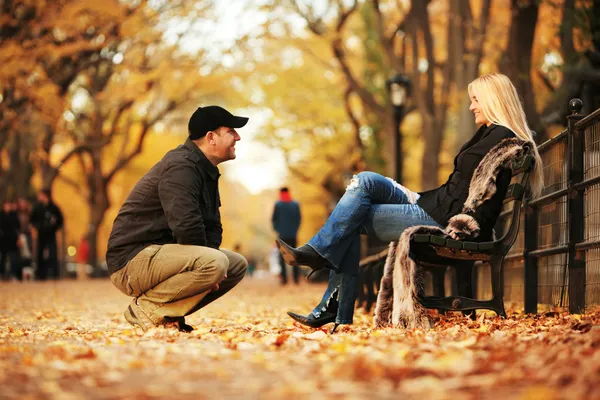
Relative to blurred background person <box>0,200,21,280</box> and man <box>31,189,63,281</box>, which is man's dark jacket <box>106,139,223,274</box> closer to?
man <box>31,189,63,281</box>

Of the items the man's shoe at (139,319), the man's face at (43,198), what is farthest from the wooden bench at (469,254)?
the man's face at (43,198)

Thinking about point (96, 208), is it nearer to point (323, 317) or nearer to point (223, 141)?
point (223, 141)

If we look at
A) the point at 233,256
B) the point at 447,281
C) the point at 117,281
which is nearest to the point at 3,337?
the point at 117,281

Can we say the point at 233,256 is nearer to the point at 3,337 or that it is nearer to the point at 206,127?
the point at 206,127

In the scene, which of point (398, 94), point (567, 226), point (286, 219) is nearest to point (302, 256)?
point (567, 226)

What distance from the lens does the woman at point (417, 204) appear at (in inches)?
265

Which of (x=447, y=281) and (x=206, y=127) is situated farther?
(x=447, y=281)

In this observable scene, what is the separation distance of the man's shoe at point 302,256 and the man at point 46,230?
17541 mm

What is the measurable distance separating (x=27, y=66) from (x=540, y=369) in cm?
1671

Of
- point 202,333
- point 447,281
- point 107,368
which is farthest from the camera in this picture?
point 447,281

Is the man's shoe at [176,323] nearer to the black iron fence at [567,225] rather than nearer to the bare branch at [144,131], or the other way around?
the black iron fence at [567,225]

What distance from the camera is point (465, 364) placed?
4.02 meters

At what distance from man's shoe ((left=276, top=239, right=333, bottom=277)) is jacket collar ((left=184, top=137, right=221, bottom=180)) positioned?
2.93 ft

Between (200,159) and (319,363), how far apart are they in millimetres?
2969
